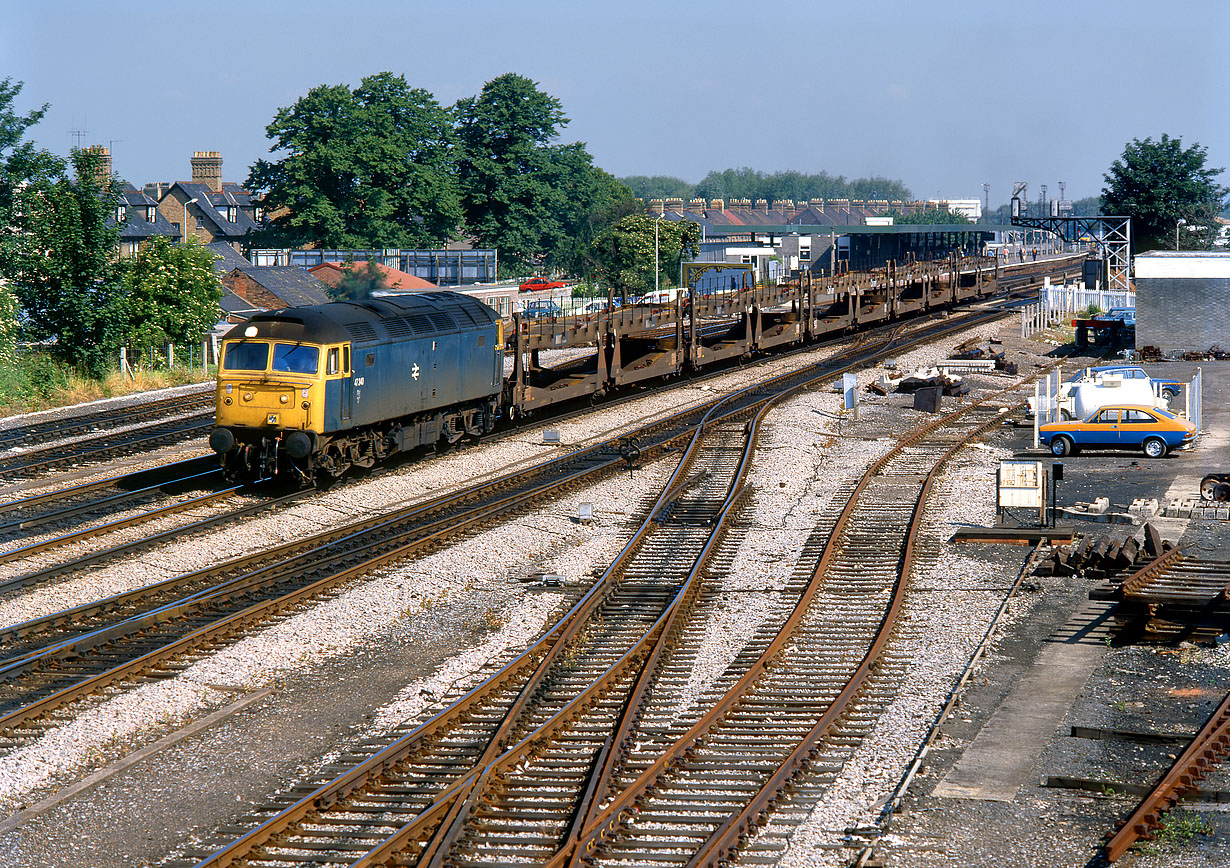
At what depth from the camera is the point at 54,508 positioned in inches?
875

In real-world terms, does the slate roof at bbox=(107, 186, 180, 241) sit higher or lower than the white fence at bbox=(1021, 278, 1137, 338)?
higher

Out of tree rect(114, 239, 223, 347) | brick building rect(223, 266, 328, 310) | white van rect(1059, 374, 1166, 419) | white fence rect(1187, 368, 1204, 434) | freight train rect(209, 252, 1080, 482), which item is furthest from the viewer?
brick building rect(223, 266, 328, 310)

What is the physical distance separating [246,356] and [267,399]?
1022 mm

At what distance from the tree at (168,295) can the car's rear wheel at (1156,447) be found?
2933 cm

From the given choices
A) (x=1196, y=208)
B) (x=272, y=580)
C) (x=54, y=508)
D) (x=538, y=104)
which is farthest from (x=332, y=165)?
(x=272, y=580)

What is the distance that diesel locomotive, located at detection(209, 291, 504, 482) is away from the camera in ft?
74.1

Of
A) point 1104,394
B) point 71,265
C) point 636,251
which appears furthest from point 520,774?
point 636,251

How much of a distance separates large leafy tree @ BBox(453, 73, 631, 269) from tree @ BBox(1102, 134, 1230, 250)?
4069 centimetres

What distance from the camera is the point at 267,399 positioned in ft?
74.7

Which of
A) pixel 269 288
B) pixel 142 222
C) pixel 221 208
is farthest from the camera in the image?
pixel 221 208

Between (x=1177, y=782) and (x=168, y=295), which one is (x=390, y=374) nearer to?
(x=1177, y=782)

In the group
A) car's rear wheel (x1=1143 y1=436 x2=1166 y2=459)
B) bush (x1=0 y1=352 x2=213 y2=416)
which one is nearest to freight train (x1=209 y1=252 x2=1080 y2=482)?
bush (x1=0 y1=352 x2=213 y2=416)

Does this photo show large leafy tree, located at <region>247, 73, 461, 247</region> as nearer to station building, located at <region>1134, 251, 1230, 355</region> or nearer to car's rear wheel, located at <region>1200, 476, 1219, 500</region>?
station building, located at <region>1134, 251, 1230, 355</region>

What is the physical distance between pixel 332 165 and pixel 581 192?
89.0ft
